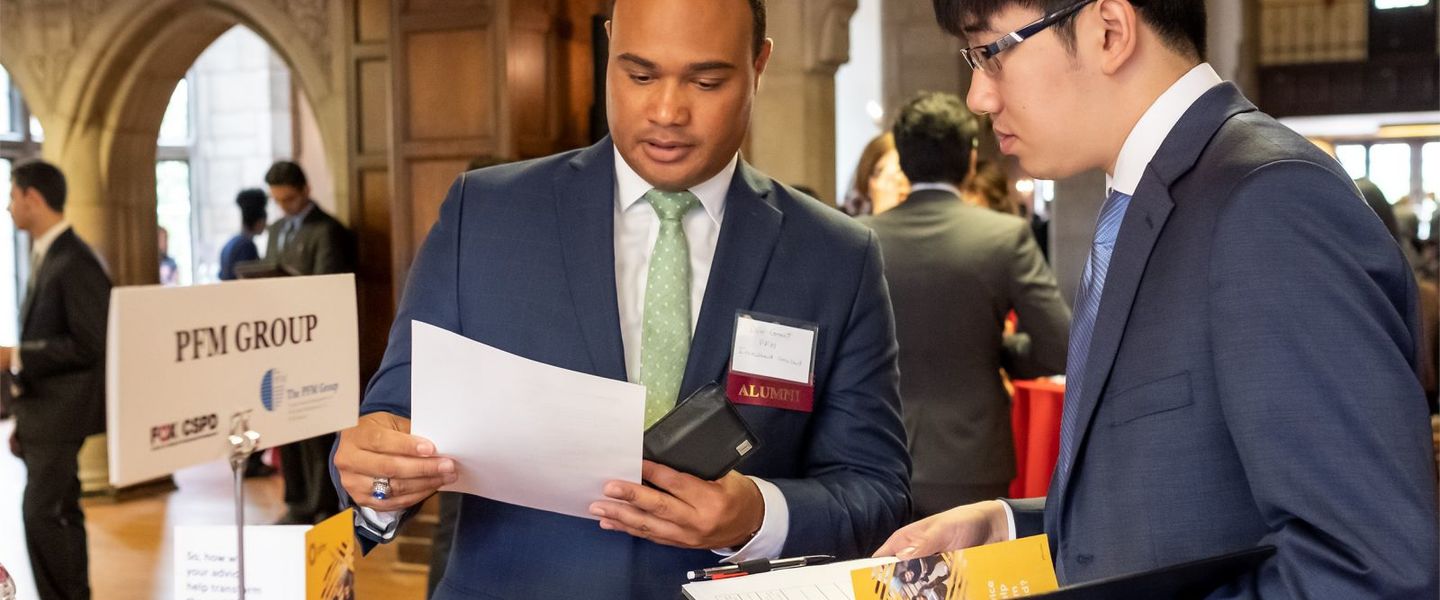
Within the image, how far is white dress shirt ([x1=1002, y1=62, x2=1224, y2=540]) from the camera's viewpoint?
1.21 meters

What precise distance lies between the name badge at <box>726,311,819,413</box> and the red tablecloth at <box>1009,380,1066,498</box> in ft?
6.77

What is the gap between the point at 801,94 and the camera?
6.59 metres

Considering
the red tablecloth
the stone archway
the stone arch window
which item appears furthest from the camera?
the stone arch window

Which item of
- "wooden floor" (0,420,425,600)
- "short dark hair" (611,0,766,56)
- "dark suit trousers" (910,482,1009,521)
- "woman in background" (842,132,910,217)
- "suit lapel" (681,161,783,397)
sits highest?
"short dark hair" (611,0,766,56)

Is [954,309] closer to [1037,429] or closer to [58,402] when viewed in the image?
[1037,429]

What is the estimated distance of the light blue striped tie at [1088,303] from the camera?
4.14 feet

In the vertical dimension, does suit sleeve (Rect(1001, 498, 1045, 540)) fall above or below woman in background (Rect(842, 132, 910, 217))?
below

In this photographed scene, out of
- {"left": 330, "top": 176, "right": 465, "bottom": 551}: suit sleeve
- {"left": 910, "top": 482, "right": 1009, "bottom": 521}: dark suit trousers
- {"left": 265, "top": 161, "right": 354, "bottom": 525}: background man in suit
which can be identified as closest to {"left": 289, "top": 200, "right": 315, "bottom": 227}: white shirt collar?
{"left": 265, "top": 161, "right": 354, "bottom": 525}: background man in suit

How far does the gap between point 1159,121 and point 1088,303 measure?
0.64ft

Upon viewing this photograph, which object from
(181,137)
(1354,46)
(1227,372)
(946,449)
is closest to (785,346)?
(1227,372)

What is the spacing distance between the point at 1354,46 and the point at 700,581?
1670 centimetres

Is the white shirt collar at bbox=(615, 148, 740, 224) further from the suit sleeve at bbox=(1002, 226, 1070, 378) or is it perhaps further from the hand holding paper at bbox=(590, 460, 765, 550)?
the suit sleeve at bbox=(1002, 226, 1070, 378)

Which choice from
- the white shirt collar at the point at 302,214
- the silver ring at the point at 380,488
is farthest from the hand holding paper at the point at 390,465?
the white shirt collar at the point at 302,214

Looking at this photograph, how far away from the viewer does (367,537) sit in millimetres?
1570
